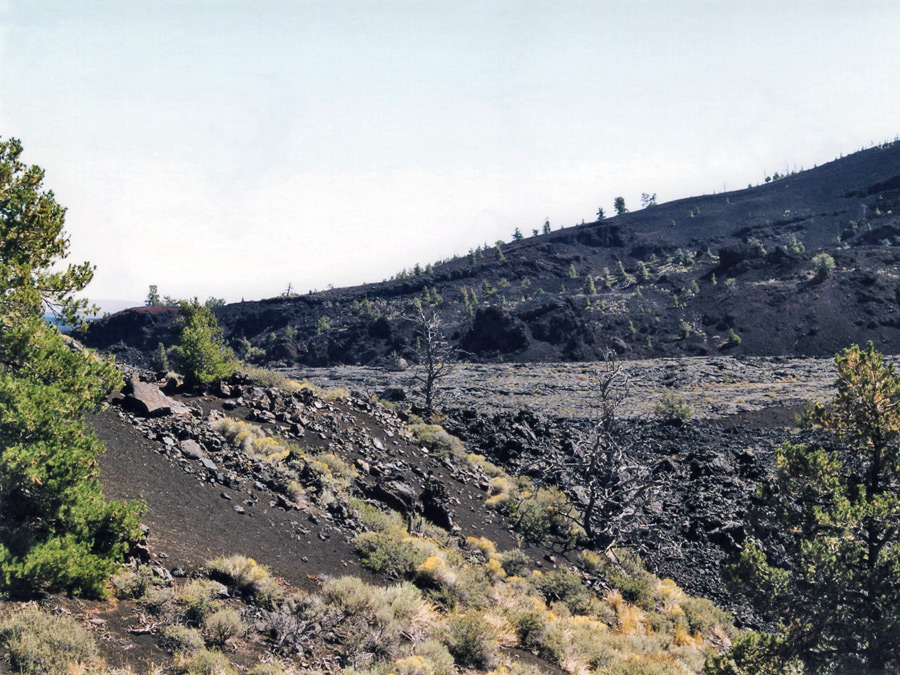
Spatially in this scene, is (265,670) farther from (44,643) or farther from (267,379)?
(267,379)

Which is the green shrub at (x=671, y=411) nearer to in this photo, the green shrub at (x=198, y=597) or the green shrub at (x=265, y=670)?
the green shrub at (x=198, y=597)

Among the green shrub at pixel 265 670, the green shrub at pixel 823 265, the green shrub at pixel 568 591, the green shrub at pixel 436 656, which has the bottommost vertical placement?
the green shrub at pixel 568 591

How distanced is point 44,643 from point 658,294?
76.2 m

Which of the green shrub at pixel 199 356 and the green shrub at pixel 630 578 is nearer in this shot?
the green shrub at pixel 630 578

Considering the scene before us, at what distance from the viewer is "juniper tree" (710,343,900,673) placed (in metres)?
7.74

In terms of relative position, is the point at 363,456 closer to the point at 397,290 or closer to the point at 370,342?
the point at 370,342

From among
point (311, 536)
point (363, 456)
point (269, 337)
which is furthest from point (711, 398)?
point (269, 337)

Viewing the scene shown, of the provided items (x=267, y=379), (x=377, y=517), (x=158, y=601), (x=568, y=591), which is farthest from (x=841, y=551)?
(x=267, y=379)

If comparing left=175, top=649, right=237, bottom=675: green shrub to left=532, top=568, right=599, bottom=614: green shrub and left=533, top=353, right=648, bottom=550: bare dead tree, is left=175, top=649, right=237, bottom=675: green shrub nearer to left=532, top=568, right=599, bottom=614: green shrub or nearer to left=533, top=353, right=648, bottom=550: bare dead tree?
left=532, top=568, right=599, bottom=614: green shrub

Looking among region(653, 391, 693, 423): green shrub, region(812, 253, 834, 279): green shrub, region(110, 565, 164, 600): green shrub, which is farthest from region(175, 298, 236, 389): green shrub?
region(812, 253, 834, 279): green shrub

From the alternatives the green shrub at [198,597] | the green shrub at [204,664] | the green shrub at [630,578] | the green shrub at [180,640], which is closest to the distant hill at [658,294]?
the green shrub at [630,578]

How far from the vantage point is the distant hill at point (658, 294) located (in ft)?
198

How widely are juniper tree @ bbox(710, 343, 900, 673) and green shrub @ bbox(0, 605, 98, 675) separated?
28.6 feet

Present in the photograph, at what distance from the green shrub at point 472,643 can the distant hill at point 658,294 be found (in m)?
52.0
